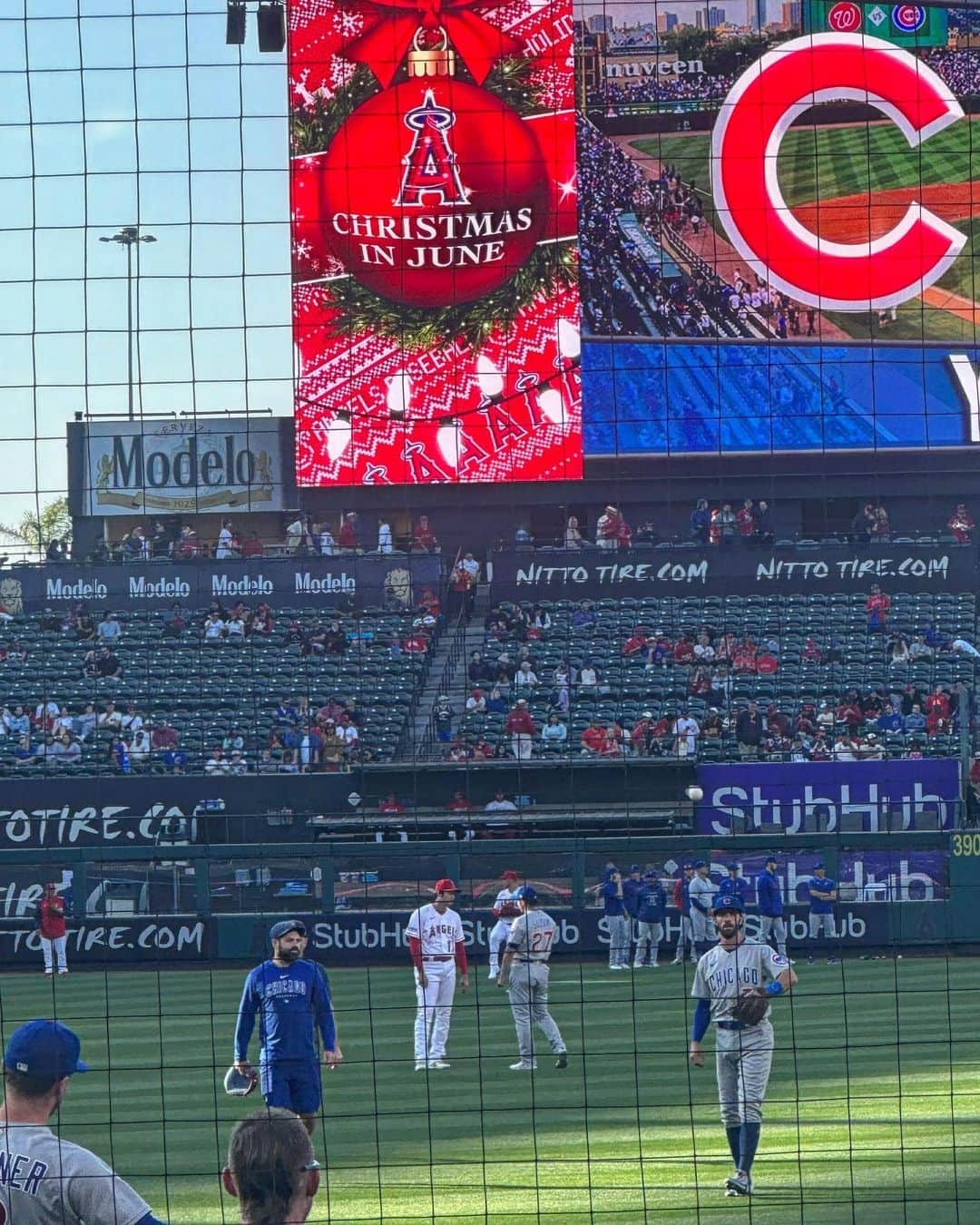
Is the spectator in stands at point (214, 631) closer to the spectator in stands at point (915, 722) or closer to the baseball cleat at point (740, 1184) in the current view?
the spectator in stands at point (915, 722)

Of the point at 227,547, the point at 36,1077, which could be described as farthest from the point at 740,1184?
the point at 227,547

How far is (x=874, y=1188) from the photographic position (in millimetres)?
10844

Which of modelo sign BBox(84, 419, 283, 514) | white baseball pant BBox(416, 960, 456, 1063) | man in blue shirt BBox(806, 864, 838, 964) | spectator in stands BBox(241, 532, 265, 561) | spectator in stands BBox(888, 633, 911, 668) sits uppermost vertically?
modelo sign BBox(84, 419, 283, 514)

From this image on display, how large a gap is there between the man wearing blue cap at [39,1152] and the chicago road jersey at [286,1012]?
5729 mm

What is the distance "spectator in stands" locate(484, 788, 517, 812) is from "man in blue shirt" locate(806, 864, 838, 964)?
16.9 ft

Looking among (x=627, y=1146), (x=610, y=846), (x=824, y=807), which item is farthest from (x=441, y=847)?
(x=627, y=1146)

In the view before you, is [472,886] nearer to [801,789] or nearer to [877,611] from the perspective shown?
[801,789]

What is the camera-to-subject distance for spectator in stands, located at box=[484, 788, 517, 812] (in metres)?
28.2

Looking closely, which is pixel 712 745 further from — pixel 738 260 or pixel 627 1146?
pixel 627 1146

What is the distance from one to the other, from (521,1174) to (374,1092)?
8.51 ft

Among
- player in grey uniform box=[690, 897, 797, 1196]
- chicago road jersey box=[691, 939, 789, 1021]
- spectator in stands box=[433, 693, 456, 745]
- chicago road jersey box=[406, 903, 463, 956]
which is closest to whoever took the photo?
player in grey uniform box=[690, 897, 797, 1196]

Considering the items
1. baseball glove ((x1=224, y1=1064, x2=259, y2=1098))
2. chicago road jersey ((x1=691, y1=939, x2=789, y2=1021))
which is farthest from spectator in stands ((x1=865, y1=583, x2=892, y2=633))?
baseball glove ((x1=224, y1=1064, x2=259, y2=1098))

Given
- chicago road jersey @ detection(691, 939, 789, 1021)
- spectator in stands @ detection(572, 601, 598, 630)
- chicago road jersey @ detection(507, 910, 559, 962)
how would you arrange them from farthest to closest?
spectator in stands @ detection(572, 601, 598, 630) < chicago road jersey @ detection(507, 910, 559, 962) < chicago road jersey @ detection(691, 939, 789, 1021)

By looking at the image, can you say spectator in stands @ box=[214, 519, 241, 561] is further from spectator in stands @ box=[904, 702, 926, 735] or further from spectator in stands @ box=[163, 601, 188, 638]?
spectator in stands @ box=[904, 702, 926, 735]
